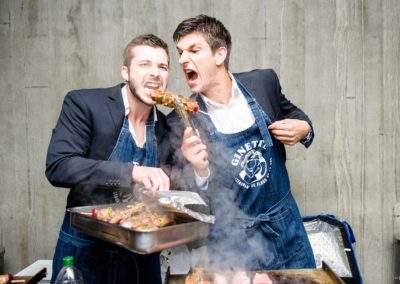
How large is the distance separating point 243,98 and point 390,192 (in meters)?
2.30

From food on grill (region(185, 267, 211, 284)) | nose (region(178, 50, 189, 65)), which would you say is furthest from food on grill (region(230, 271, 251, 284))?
nose (region(178, 50, 189, 65))

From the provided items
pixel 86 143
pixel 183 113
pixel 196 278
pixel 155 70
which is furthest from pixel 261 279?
pixel 155 70

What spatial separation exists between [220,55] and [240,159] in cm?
92

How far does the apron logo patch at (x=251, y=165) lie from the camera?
3145 mm

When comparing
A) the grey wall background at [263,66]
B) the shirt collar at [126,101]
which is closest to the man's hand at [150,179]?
the shirt collar at [126,101]

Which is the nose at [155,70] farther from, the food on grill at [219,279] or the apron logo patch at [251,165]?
the food on grill at [219,279]

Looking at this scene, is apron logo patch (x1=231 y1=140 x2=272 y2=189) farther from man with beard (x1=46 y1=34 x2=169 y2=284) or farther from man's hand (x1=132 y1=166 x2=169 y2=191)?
man's hand (x1=132 y1=166 x2=169 y2=191)

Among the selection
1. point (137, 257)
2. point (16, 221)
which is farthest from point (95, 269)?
point (16, 221)

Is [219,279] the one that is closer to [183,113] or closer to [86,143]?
[183,113]

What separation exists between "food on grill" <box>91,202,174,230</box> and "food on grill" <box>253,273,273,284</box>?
2.26ft

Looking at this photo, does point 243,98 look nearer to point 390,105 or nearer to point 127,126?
Result: point 127,126

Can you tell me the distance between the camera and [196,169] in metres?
3.06

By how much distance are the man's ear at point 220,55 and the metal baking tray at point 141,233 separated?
1.51 m

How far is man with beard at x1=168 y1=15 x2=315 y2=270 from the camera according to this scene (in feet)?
10.2
